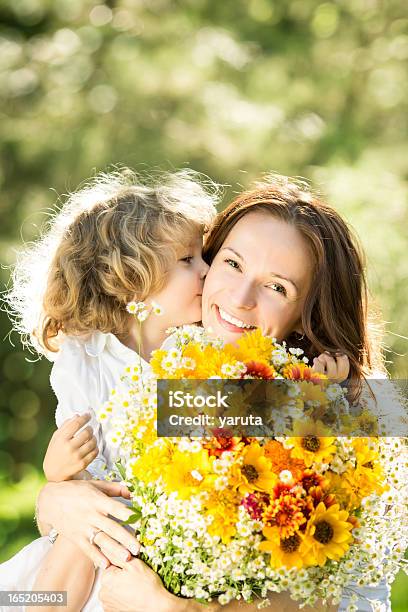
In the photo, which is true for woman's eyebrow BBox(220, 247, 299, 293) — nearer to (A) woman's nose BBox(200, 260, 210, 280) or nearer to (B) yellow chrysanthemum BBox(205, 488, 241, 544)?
(A) woman's nose BBox(200, 260, 210, 280)

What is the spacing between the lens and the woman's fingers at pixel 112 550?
6.13 ft

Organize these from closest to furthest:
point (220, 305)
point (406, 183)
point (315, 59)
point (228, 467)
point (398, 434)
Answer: point (228, 467), point (398, 434), point (220, 305), point (406, 183), point (315, 59)

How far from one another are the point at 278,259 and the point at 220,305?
7.5 inches

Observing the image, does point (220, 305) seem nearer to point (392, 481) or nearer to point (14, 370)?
point (392, 481)

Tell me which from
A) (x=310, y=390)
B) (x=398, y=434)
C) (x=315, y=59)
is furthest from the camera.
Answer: (x=315, y=59)

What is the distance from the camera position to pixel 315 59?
6.91m

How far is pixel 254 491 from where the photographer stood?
168 cm

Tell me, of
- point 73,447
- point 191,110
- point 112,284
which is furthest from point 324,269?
point 191,110

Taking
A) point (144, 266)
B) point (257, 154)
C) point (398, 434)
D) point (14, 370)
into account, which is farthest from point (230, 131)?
point (398, 434)

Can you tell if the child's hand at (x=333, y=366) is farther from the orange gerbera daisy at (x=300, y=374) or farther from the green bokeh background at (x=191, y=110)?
the green bokeh background at (x=191, y=110)

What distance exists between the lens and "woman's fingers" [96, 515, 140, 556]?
1852 mm

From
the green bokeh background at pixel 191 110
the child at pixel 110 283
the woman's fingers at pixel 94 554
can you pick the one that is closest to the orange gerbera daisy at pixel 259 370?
the woman's fingers at pixel 94 554

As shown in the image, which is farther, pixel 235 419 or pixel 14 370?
pixel 14 370

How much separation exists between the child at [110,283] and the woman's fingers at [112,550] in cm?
31
